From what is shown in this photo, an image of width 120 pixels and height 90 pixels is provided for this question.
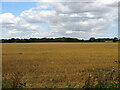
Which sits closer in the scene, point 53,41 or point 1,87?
point 1,87

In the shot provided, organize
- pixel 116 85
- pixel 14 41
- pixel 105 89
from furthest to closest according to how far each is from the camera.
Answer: pixel 14 41 → pixel 116 85 → pixel 105 89

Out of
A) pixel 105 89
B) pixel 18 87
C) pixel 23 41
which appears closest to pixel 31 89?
pixel 18 87

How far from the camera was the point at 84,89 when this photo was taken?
7.02m

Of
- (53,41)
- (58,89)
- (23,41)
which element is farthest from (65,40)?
(58,89)

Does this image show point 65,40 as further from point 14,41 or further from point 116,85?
point 116,85

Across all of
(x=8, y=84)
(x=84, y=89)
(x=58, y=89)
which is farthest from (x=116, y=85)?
(x=8, y=84)

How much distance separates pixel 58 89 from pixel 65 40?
140310 mm

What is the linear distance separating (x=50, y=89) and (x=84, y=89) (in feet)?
4.09

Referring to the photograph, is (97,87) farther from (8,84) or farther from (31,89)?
(8,84)

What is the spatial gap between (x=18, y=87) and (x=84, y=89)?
2157mm

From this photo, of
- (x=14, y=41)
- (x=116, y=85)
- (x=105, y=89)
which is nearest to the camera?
(x=105, y=89)

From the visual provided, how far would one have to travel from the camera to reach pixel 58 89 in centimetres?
757

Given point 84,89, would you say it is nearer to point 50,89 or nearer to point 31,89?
point 50,89

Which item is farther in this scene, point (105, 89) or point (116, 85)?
point (116, 85)
